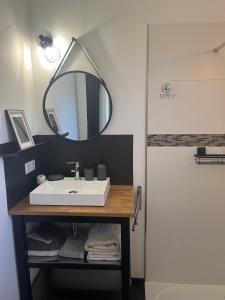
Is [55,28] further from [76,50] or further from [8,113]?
[8,113]

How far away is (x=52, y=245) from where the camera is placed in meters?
1.87

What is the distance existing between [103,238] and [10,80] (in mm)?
1291

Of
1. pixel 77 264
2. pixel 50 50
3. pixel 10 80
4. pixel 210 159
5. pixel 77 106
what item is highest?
pixel 50 50

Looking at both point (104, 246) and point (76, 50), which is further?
point (76, 50)

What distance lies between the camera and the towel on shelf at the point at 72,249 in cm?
180

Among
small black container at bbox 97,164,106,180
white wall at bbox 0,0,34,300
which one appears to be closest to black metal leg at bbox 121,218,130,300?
small black container at bbox 97,164,106,180

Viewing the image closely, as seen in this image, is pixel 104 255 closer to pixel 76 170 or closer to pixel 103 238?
pixel 103 238

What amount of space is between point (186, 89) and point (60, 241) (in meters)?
1.50

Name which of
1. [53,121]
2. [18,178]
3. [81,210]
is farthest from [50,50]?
[81,210]

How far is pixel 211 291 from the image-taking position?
2.14 meters

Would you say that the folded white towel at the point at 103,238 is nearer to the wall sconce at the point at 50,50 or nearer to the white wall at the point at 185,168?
the white wall at the point at 185,168

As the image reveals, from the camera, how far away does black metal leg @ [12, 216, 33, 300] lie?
1717 millimetres

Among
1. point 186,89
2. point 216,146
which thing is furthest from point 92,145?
point 216,146

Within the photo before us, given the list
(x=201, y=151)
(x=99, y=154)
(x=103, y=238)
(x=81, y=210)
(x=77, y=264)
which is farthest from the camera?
(x=99, y=154)
